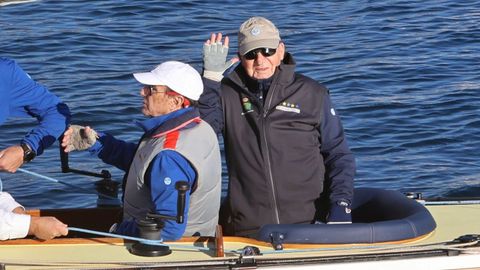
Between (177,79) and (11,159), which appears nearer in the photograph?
(177,79)

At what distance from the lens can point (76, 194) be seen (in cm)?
920

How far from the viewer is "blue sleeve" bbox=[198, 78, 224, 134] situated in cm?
574

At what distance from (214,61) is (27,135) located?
3.05 feet

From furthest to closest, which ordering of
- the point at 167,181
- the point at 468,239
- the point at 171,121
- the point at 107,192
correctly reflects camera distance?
the point at 107,192
the point at 468,239
the point at 171,121
the point at 167,181

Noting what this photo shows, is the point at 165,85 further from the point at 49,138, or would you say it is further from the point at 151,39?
the point at 151,39

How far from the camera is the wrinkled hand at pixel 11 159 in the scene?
565 cm

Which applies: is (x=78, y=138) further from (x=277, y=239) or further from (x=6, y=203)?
(x=277, y=239)

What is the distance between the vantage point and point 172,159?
518 centimetres

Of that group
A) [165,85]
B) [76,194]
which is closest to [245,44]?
[165,85]

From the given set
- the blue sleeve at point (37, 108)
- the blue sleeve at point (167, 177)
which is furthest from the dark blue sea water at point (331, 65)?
the blue sleeve at point (167, 177)

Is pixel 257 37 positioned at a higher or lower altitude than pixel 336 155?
higher

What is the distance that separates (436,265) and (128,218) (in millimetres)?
1328

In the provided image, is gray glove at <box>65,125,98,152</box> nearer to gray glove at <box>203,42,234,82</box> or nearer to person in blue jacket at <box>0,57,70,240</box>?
person in blue jacket at <box>0,57,70,240</box>

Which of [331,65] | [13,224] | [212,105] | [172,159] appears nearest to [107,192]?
[212,105]
